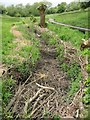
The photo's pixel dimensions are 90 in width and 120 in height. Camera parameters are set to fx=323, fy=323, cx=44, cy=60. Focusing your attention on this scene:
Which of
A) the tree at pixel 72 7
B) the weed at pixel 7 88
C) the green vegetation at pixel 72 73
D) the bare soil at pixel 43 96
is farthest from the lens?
the tree at pixel 72 7

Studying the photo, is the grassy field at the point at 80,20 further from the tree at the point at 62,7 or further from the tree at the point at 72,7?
the tree at the point at 62,7

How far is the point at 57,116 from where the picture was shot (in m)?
5.50

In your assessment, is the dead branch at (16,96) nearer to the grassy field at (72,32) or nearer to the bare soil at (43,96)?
the bare soil at (43,96)

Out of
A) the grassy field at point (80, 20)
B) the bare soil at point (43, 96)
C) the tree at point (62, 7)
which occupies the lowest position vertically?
the bare soil at point (43, 96)

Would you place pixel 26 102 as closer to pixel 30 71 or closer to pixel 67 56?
pixel 30 71

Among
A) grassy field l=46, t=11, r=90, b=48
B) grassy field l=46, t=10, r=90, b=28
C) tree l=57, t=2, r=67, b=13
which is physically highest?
tree l=57, t=2, r=67, b=13

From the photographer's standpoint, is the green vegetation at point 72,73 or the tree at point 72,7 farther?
the tree at point 72,7

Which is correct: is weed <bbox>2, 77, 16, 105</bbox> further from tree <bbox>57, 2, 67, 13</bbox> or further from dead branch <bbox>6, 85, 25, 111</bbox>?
tree <bbox>57, 2, 67, 13</bbox>

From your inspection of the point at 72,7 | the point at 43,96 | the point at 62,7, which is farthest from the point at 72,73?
the point at 62,7

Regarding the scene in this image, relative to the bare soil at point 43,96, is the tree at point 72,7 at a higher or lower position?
higher

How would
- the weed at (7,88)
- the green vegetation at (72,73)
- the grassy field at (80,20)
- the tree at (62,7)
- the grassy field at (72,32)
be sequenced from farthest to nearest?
the tree at (62,7)
the grassy field at (80,20)
the grassy field at (72,32)
the green vegetation at (72,73)
the weed at (7,88)

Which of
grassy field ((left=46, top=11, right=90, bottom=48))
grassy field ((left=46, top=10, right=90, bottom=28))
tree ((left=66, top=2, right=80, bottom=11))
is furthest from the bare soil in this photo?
tree ((left=66, top=2, right=80, bottom=11))

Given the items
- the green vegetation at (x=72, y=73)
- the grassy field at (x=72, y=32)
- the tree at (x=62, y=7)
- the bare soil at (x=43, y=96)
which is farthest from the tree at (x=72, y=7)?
the bare soil at (x=43, y=96)

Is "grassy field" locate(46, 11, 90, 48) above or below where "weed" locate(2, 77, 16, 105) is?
above
